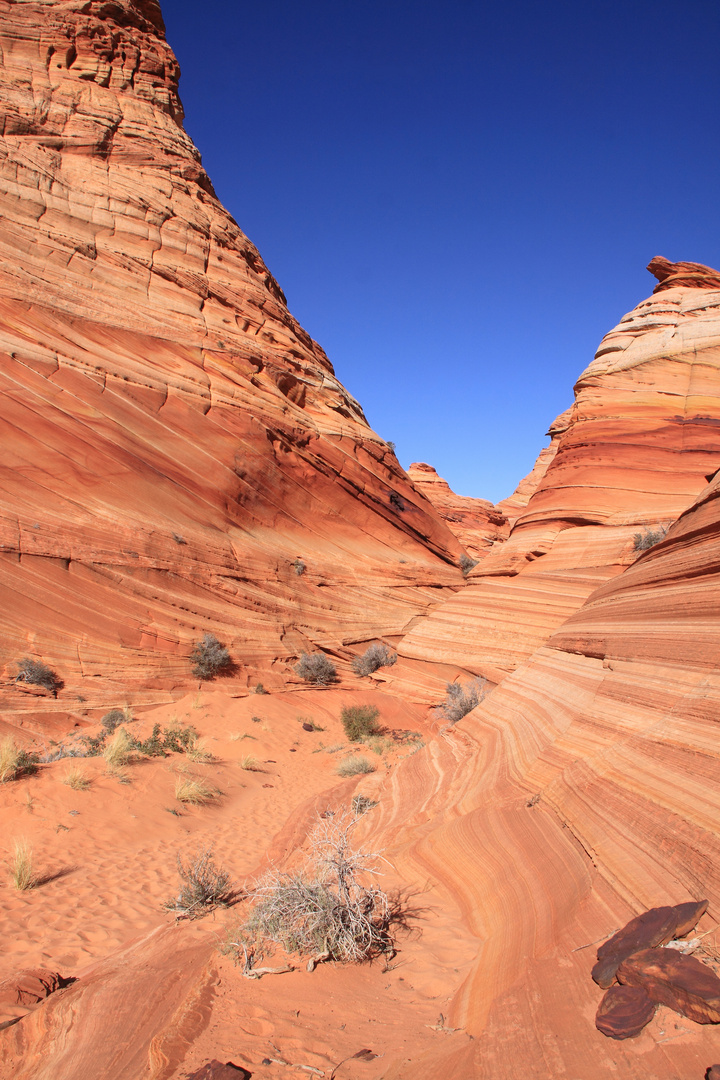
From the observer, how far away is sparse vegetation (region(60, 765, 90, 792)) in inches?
316

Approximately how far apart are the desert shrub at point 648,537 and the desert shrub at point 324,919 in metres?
8.52

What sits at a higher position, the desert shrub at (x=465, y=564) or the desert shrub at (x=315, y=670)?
the desert shrub at (x=465, y=564)

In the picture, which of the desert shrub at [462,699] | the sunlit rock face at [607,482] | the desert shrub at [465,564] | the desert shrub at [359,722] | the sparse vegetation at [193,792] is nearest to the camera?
the sparse vegetation at [193,792]

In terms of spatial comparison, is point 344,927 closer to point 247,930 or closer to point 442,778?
point 247,930

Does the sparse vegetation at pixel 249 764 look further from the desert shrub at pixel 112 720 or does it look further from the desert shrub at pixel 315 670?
the desert shrub at pixel 315 670

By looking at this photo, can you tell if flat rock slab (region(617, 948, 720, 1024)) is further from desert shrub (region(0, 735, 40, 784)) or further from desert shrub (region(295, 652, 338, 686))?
desert shrub (region(295, 652, 338, 686))

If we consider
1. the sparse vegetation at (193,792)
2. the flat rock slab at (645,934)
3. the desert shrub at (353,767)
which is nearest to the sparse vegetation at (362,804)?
the desert shrub at (353,767)

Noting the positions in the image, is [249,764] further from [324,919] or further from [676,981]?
[676,981]

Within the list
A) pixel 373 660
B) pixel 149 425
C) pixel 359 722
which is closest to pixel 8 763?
pixel 359 722

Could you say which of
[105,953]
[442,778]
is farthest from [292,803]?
[105,953]

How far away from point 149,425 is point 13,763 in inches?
373

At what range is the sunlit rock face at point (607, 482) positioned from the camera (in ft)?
38.6

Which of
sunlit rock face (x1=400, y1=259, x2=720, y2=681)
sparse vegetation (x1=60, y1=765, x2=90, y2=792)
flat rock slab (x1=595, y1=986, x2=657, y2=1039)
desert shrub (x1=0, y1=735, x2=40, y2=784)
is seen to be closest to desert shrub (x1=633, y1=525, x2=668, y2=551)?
sunlit rock face (x1=400, y1=259, x2=720, y2=681)

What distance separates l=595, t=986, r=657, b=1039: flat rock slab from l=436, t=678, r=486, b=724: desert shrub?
8217 mm
